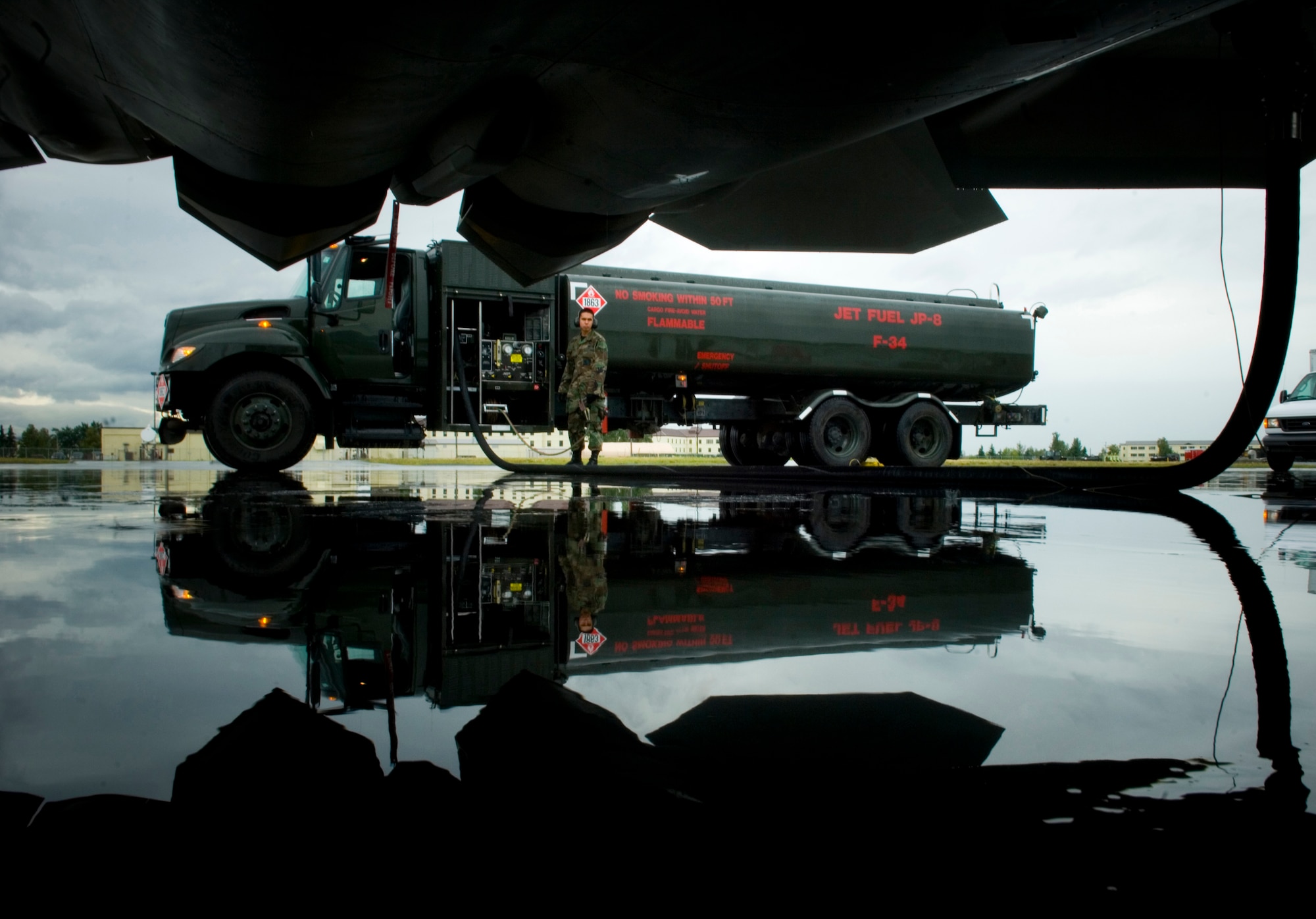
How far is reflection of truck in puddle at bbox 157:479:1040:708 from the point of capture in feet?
4.20

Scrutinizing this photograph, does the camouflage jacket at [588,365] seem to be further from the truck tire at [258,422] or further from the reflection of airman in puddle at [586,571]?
the reflection of airman in puddle at [586,571]

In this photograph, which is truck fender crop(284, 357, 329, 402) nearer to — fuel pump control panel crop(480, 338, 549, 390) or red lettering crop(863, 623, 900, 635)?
fuel pump control panel crop(480, 338, 549, 390)

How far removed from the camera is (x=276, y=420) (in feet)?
27.4

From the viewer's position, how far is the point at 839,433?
11.4 metres

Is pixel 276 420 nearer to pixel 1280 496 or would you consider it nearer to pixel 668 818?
pixel 668 818

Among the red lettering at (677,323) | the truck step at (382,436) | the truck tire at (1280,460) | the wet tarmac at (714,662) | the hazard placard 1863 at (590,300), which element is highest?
the hazard placard 1863 at (590,300)

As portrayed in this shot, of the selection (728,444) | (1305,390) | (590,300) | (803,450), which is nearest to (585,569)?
(590,300)

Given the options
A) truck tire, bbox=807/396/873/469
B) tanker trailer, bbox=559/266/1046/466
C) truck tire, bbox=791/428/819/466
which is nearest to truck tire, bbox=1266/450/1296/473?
tanker trailer, bbox=559/266/1046/466

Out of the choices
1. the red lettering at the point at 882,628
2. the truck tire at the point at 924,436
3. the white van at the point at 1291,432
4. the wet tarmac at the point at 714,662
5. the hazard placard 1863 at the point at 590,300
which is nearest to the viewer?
the wet tarmac at the point at 714,662

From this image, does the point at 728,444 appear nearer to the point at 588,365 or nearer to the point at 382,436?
the point at 588,365

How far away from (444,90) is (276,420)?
7.63 meters

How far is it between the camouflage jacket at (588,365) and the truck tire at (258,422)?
2.98 m

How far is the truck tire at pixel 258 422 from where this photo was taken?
8.08m

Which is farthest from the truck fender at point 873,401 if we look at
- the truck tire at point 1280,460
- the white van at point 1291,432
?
the truck tire at point 1280,460
